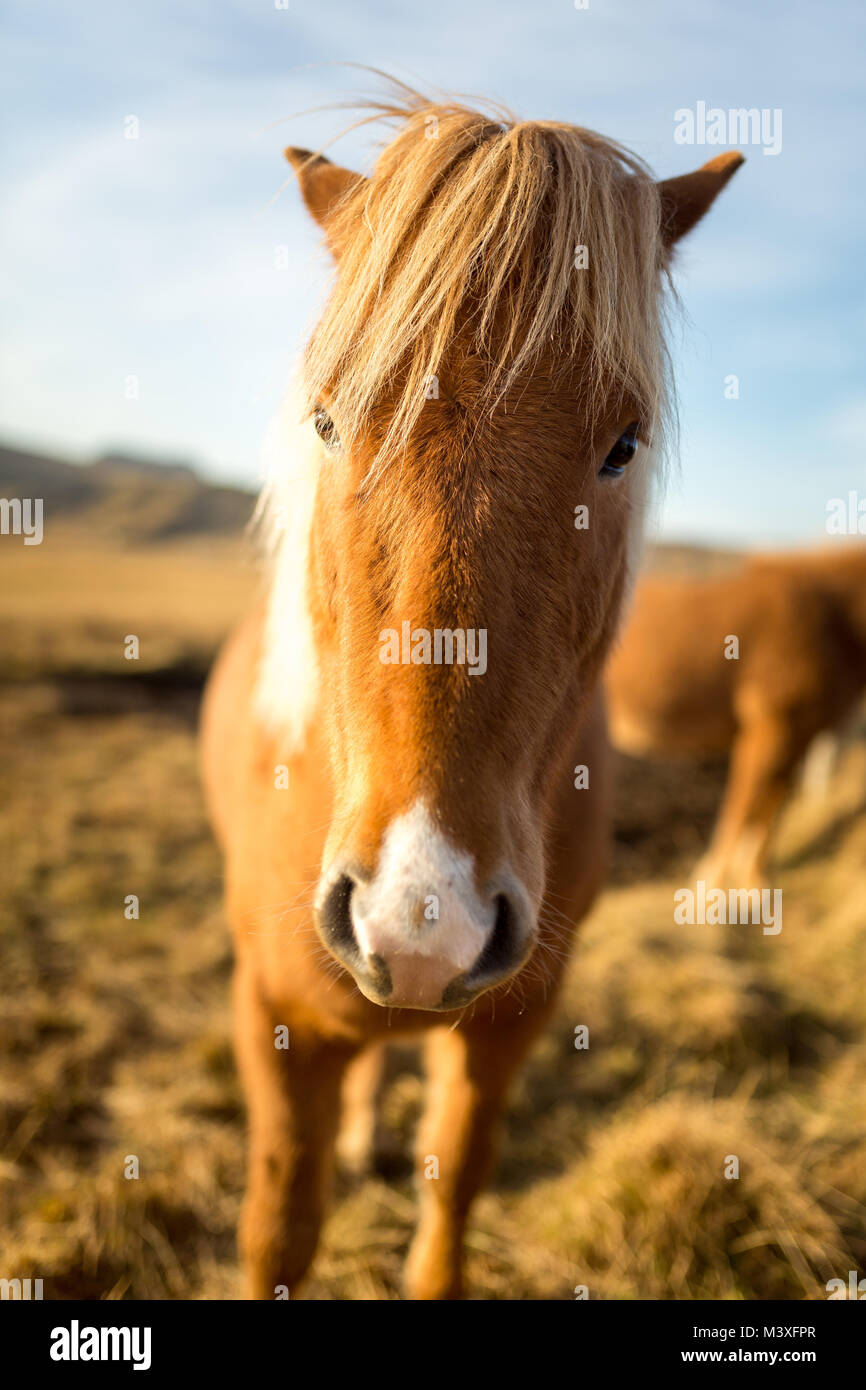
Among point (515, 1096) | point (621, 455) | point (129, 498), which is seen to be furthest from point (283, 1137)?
point (129, 498)

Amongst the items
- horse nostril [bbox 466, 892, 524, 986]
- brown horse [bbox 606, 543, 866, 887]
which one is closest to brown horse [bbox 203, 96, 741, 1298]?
horse nostril [bbox 466, 892, 524, 986]

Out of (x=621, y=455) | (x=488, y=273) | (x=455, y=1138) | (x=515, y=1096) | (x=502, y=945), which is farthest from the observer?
(x=515, y=1096)

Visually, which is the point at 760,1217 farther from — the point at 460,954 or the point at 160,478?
the point at 160,478

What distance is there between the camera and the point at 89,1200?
2.59 m

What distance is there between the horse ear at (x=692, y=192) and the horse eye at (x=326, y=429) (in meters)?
0.88

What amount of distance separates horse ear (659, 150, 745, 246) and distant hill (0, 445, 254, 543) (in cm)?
1860

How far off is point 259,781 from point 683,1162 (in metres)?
2.05

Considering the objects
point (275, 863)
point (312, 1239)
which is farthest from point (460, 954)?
point (312, 1239)

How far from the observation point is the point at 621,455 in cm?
150

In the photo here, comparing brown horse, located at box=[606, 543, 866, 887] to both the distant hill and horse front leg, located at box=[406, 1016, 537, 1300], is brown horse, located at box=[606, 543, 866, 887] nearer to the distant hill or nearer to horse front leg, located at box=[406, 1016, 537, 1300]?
horse front leg, located at box=[406, 1016, 537, 1300]

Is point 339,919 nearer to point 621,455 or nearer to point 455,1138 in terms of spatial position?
point 621,455

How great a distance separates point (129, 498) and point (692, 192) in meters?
23.1

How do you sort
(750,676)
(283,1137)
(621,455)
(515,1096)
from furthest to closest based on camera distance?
(750,676) < (515,1096) < (283,1137) < (621,455)

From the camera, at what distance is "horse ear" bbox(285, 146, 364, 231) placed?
176 centimetres
